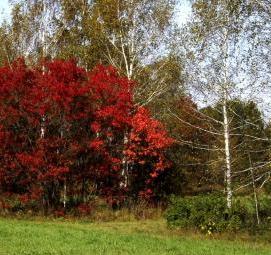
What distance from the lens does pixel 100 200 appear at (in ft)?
75.9

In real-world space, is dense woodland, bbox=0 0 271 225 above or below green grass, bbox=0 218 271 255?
above

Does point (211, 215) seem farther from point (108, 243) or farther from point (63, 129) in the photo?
point (63, 129)

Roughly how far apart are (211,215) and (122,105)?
6.87 m

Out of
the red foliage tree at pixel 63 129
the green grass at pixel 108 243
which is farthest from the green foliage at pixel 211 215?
the red foliage tree at pixel 63 129

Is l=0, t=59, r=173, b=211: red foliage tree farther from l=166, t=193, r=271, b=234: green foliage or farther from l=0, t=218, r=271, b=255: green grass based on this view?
l=166, t=193, r=271, b=234: green foliage

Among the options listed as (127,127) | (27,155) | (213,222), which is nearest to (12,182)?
(27,155)

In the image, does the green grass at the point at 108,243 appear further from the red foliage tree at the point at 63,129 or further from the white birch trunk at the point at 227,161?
the red foliage tree at the point at 63,129

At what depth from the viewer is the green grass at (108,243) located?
480 inches

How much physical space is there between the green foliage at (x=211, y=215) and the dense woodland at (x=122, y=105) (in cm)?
50

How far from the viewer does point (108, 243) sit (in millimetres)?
13461

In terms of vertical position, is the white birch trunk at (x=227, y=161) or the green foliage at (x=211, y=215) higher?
the white birch trunk at (x=227, y=161)

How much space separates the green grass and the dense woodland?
2111 mm

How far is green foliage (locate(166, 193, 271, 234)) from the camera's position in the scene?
16.6 m

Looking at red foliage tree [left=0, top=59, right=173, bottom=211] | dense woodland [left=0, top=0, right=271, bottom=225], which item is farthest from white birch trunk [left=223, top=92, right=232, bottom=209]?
red foliage tree [left=0, top=59, right=173, bottom=211]
